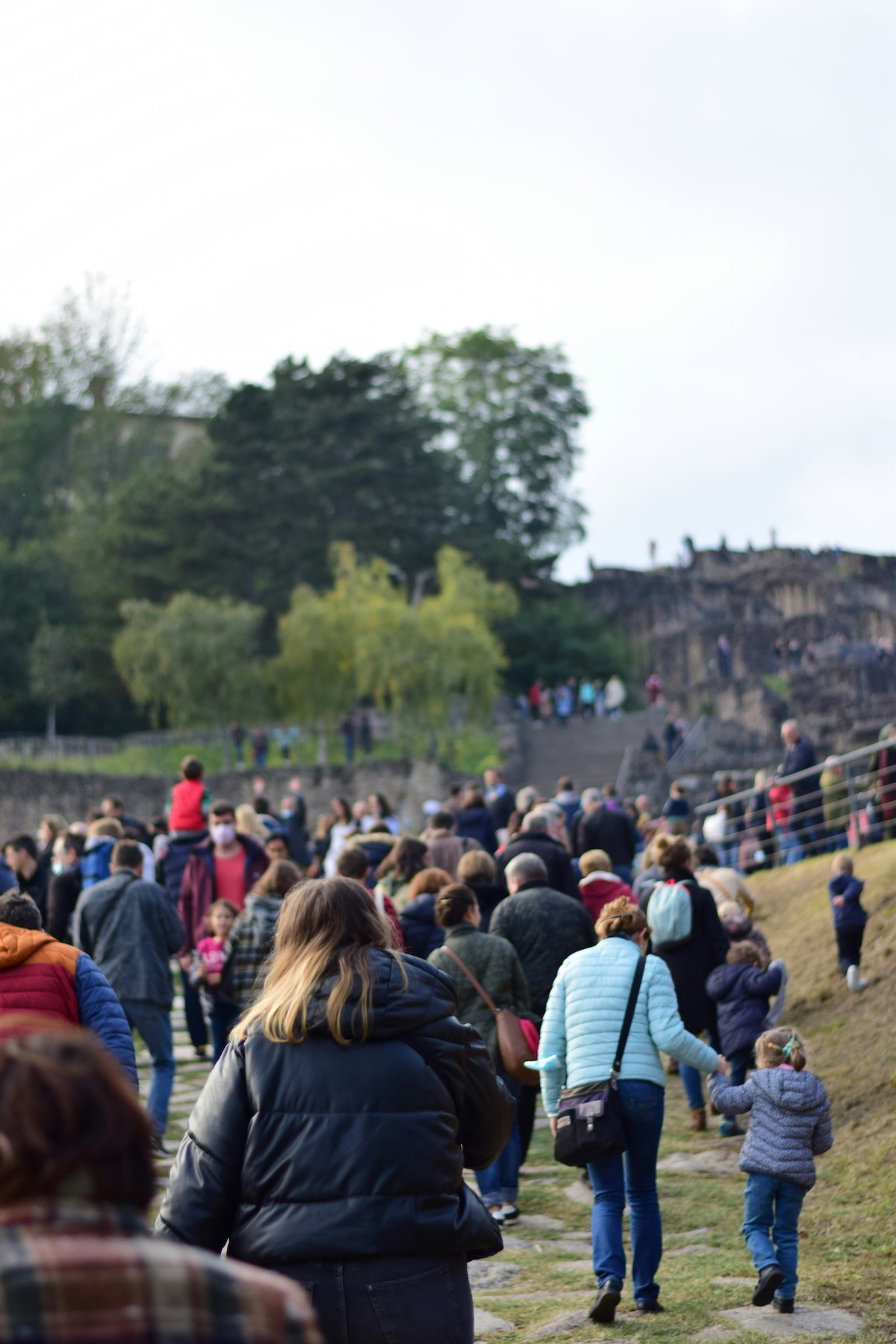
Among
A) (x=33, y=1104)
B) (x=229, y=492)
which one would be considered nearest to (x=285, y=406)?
(x=229, y=492)

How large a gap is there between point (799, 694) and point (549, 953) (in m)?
37.9

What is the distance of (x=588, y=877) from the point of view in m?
9.51

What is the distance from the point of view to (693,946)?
9.16 m

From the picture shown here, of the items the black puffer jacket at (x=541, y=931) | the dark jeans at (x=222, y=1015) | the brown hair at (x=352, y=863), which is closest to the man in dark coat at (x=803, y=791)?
the dark jeans at (x=222, y=1015)

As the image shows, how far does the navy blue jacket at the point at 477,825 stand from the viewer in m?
13.1

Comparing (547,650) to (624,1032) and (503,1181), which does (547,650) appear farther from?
(624,1032)

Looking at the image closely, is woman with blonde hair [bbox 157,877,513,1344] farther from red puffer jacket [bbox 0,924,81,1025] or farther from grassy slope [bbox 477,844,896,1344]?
grassy slope [bbox 477,844,896,1344]

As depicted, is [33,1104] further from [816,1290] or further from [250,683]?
[250,683]

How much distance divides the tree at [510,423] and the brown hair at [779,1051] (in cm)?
5738

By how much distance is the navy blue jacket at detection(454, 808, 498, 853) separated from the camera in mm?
13133

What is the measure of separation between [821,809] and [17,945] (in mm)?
12411

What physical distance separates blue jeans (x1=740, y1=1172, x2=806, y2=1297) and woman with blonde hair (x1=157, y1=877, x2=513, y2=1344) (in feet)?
8.81

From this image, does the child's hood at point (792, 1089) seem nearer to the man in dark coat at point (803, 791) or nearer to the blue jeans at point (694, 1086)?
the blue jeans at point (694, 1086)

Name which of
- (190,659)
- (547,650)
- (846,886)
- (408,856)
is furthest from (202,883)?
(547,650)
